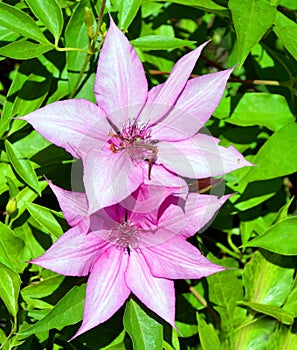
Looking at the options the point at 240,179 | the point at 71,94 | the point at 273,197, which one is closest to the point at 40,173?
the point at 71,94

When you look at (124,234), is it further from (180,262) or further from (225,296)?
(225,296)

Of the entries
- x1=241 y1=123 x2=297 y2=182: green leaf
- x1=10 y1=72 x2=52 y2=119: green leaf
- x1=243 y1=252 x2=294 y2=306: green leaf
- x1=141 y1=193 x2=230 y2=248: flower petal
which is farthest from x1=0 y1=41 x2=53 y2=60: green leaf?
x1=243 y1=252 x2=294 y2=306: green leaf

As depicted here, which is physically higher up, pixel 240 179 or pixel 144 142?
pixel 144 142

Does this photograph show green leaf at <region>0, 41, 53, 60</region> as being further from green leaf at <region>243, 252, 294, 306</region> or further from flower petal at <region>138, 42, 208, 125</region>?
green leaf at <region>243, 252, 294, 306</region>

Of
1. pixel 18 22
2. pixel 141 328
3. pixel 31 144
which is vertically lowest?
pixel 141 328

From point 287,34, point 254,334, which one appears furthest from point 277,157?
point 254,334

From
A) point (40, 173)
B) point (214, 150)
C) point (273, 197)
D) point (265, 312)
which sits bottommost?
point (265, 312)

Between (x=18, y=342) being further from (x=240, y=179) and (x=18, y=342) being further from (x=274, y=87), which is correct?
(x=274, y=87)
